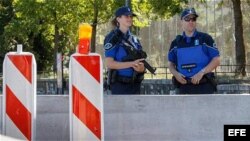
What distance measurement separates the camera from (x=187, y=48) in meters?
6.80

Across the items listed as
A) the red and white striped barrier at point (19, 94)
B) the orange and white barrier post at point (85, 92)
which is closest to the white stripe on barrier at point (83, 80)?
the orange and white barrier post at point (85, 92)

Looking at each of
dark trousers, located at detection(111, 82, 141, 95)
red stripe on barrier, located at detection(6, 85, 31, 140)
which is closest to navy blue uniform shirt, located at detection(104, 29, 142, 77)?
dark trousers, located at detection(111, 82, 141, 95)

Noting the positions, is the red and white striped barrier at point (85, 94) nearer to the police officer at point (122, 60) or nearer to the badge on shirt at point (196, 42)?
the police officer at point (122, 60)

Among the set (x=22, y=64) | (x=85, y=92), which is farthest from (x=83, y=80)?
(x=22, y=64)

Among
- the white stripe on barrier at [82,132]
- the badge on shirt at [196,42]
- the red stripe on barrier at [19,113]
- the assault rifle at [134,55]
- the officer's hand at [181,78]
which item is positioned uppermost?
the badge on shirt at [196,42]

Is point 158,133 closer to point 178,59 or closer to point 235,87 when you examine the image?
point 178,59

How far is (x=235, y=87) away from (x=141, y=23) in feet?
62.2

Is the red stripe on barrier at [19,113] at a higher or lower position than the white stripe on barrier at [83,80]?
lower

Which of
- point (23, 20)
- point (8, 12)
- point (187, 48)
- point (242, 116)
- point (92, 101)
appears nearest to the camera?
point (92, 101)

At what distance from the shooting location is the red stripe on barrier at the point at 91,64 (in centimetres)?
554

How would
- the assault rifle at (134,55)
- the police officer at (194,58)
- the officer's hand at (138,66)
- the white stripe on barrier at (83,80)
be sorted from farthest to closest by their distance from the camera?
the police officer at (194,58)
the assault rifle at (134,55)
the officer's hand at (138,66)
the white stripe on barrier at (83,80)

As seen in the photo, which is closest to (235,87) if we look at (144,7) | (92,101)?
(92,101)

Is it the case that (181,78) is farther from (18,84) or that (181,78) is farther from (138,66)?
(18,84)

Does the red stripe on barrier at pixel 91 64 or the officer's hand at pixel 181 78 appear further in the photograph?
the officer's hand at pixel 181 78
